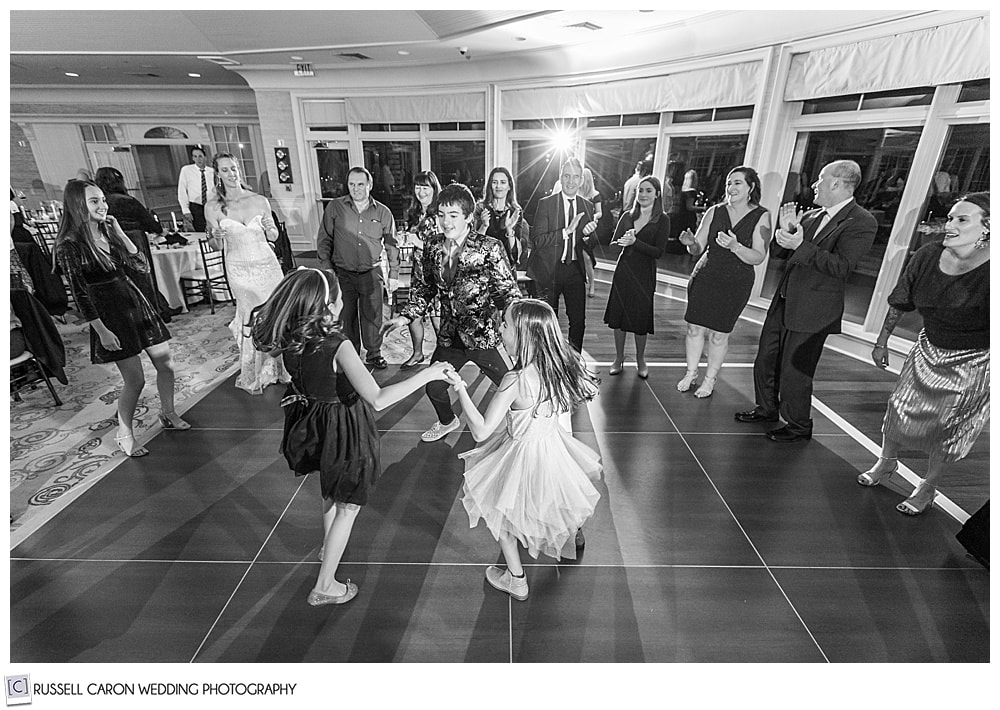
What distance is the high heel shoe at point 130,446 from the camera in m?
2.68

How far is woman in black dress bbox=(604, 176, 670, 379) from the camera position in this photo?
11.3 ft

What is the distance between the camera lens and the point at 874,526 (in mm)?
2287

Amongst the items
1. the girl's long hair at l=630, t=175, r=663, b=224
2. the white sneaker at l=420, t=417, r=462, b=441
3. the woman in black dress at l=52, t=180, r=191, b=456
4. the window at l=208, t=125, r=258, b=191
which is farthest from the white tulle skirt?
the window at l=208, t=125, r=258, b=191

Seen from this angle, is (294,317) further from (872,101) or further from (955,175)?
(872,101)

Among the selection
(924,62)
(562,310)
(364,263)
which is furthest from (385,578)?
(924,62)

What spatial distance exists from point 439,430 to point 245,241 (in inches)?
69.9

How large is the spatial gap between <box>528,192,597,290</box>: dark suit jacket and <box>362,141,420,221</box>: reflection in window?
4.00 meters

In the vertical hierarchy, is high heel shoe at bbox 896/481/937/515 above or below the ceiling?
below

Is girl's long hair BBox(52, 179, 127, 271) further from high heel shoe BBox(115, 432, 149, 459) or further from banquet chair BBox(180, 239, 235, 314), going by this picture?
banquet chair BBox(180, 239, 235, 314)

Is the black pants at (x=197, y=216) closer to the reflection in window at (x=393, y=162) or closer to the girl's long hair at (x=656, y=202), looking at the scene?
the reflection in window at (x=393, y=162)

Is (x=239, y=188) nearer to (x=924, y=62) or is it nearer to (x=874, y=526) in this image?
(x=874, y=526)

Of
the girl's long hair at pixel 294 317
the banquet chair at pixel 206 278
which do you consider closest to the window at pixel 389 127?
the banquet chair at pixel 206 278

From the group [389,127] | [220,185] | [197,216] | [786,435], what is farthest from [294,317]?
[389,127]

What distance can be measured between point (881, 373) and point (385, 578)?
4.15 meters
